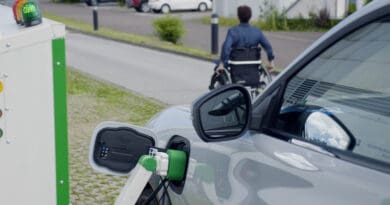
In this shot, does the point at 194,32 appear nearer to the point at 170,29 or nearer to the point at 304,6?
the point at 170,29

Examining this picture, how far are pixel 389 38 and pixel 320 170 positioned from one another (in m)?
0.43

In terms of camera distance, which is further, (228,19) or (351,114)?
(228,19)

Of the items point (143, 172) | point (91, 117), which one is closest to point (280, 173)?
point (143, 172)

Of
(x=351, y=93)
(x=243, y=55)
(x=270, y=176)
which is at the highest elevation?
(x=351, y=93)

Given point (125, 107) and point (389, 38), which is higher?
point (389, 38)

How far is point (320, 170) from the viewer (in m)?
2.43

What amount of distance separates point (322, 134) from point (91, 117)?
871cm

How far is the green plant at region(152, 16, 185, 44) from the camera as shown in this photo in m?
25.9

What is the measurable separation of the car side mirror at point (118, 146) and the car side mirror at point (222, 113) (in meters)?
0.61

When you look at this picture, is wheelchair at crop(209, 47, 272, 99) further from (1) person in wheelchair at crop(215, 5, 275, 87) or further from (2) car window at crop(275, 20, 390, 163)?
(2) car window at crop(275, 20, 390, 163)

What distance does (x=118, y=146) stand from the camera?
12.2ft

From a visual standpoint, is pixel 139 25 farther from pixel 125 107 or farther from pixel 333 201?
pixel 333 201

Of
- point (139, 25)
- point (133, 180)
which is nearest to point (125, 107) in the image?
point (133, 180)

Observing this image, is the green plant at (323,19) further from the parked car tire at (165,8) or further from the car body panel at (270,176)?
the car body panel at (270,176)
